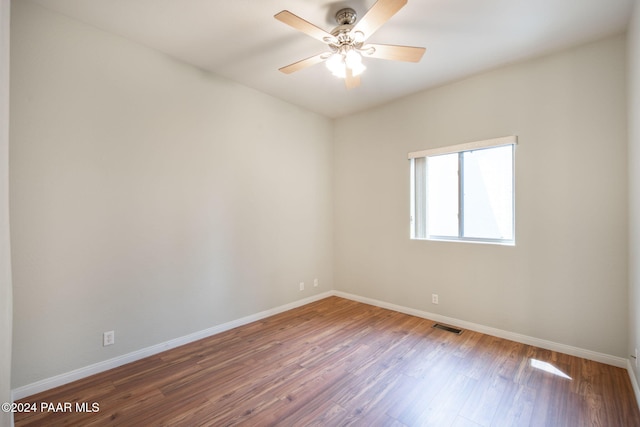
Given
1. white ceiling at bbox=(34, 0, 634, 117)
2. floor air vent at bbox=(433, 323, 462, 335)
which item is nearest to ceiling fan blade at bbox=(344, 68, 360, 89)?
white ceiling at bbox=(34, 0, 634, 117)

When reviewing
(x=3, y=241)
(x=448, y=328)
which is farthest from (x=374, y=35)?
(x=448, y=328)

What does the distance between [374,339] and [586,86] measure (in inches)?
125

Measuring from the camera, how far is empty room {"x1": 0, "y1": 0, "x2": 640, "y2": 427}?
2002 mm

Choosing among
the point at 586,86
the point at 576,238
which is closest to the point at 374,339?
the point at 576,238

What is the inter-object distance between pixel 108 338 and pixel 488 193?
406 cm

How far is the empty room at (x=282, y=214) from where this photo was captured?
78.8 inches

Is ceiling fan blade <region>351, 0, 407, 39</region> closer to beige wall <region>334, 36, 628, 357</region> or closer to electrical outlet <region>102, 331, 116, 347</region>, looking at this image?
beige wall <region>334, 36, 628, 357</region>

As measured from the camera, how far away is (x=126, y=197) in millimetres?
2500

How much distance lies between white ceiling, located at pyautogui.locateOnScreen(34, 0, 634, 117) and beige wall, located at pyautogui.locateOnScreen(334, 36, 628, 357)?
323 mm

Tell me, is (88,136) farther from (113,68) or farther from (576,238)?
(576,238)

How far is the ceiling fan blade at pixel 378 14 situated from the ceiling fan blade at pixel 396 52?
0.56 feet

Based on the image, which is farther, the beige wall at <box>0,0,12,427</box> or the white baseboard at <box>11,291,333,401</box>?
the white baseboard at <box>11,291,333,401</box>

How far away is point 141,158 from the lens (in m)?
2.60

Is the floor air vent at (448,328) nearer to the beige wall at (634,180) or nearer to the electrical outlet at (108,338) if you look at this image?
the beige wall at (634,180)
